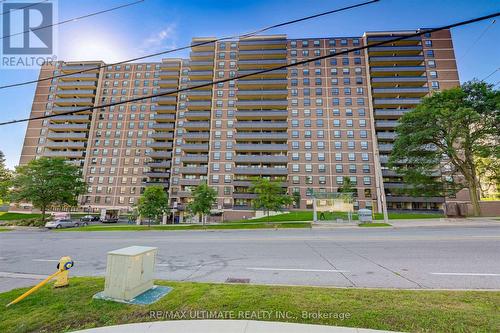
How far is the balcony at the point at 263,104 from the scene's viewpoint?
174 feet

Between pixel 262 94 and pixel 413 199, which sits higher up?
pixel 262 94

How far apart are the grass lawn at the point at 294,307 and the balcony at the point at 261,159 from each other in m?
44.9

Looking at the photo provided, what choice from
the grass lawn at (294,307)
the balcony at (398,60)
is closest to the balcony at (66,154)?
the grass lawn at (294,307)

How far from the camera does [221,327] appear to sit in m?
3.33

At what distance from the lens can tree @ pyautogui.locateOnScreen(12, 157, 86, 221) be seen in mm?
37125

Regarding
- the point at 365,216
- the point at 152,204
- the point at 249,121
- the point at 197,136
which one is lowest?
the point at 365,216

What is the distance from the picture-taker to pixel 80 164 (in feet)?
196

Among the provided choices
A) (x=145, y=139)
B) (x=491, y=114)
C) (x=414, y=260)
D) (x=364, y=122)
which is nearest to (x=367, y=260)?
Answer: (x=414, y=260)

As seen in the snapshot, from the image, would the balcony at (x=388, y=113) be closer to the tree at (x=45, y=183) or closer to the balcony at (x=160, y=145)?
the balcony at (x=160, y=145)

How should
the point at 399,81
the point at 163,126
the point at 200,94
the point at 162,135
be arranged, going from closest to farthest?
the point at 399,81 → the point at 200,94 → the point at 163,126 → the point at 162,135

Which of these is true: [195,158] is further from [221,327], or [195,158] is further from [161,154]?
[221,327]

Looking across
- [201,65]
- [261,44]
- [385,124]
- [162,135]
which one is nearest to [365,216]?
[385,124]

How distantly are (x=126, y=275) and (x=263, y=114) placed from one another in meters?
50.9

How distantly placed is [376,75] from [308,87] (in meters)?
16.9
